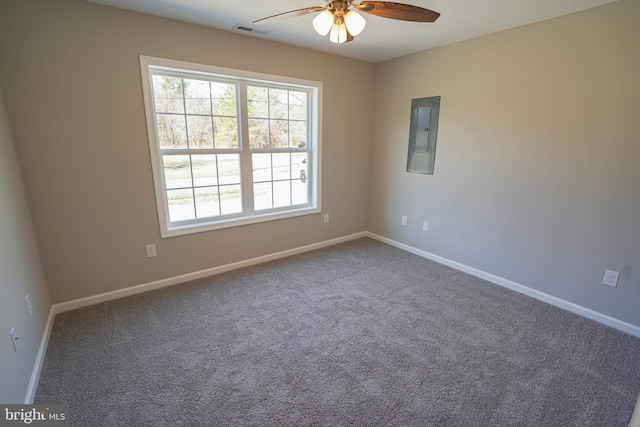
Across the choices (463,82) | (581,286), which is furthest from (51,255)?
(581,286)

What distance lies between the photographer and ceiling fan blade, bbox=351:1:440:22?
5.29 ft

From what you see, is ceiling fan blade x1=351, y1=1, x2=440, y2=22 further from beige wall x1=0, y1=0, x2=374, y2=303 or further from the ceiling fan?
beige wall x1=0, y1=0, x2=374, y2=303

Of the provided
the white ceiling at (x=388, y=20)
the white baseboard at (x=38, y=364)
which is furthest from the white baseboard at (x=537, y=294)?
the white baseboard at (x=38, y=364)

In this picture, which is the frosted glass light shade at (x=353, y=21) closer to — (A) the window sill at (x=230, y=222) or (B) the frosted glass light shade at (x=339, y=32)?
(B) the frosted glass light shade at (x=339, y=32)

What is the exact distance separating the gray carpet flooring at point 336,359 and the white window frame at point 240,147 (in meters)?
0.64

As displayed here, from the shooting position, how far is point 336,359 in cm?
195

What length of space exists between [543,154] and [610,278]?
1.12m

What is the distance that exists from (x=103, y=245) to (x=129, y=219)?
0.98 ft

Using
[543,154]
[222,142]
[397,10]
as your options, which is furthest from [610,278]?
[222,142]

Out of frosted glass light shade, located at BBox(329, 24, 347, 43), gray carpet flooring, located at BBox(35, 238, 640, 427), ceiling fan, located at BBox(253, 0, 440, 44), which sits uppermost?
ceiling fan, located at BBox(253, 0, 440, 44)

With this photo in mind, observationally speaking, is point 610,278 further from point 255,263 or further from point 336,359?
point 255,263

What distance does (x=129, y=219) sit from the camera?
2.60 metres

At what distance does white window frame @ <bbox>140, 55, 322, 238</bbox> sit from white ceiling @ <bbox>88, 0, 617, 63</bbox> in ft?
1.25

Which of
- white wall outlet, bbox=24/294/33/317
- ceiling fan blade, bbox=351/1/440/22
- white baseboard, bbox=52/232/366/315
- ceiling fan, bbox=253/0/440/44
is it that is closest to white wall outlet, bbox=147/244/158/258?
white baseboard, bbox=52/232/366/315
